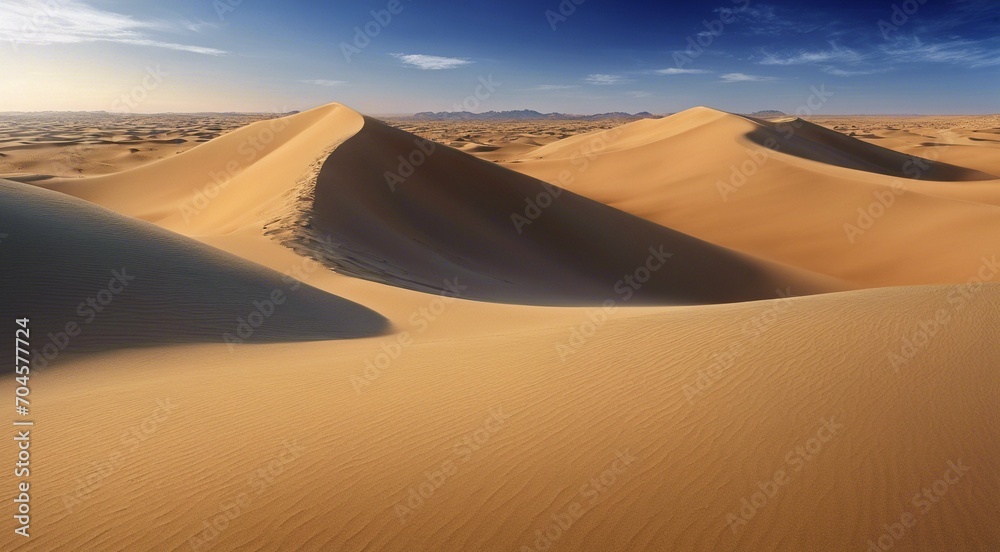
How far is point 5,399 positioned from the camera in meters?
4.87

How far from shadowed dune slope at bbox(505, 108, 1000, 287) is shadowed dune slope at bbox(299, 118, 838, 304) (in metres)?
3.19

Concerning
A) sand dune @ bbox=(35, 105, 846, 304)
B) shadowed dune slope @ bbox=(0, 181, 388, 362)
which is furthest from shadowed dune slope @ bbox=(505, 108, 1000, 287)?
shadowed dune slope @ bbox=(0, 181, 388, 362)

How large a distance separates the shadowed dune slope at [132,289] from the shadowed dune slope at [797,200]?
17589mm

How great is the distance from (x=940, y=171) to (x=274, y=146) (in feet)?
150

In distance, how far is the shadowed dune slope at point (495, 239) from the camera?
1381cm

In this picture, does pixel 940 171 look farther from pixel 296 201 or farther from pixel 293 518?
pixel 293 518

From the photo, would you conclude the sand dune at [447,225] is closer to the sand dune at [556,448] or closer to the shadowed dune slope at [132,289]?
the shadowed dune slope at [132,289]

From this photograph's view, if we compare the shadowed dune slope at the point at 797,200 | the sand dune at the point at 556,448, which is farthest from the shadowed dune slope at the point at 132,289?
the shadowed dune slope at the point at 797,200

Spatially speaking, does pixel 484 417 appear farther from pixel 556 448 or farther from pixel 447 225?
pixel 447 225

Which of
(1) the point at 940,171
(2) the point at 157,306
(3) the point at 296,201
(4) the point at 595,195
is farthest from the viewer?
(1) the point at 940,171

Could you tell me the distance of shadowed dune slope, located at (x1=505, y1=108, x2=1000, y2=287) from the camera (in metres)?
18.8

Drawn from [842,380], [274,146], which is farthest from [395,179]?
[842,380]

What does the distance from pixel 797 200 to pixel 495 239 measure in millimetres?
15610

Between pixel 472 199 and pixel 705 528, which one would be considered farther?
pixel 472 199
